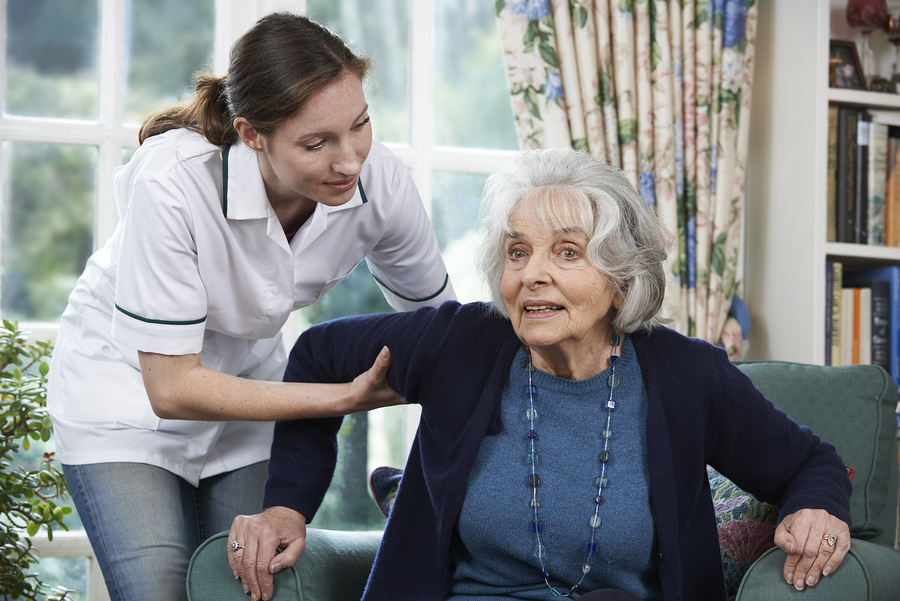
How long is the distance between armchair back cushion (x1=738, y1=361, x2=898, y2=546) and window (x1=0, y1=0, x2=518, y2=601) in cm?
113

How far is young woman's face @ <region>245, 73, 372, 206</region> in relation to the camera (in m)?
1.30

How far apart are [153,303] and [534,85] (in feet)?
4.56

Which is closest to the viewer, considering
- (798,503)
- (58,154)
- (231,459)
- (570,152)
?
(798,503)

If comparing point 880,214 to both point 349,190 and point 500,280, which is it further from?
point 349,190

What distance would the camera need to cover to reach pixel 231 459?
1.65 meters

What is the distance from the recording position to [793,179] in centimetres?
244

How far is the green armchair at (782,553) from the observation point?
1226mm

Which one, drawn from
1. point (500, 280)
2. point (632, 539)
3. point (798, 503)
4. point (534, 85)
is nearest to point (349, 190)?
point (500, 280)

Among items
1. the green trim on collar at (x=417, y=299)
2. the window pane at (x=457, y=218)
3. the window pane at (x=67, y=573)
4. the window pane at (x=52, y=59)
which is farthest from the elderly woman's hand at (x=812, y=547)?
the window pane at (x=52, y=59)

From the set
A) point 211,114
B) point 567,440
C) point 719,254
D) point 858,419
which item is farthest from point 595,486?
point 719,254

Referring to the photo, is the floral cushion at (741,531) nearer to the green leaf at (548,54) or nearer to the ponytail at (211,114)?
the ponytail at (211,114)

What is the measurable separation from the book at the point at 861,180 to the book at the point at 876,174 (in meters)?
0.01

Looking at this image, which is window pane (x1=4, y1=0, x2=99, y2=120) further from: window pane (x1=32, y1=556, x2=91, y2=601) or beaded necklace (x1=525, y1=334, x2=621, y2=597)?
beaded necklace (x1=525, y1=334, x2=621, y2=597)

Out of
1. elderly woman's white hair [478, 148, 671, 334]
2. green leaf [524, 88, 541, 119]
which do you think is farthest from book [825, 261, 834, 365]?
elderly woman's white hair [478, 148, 671, 334]
